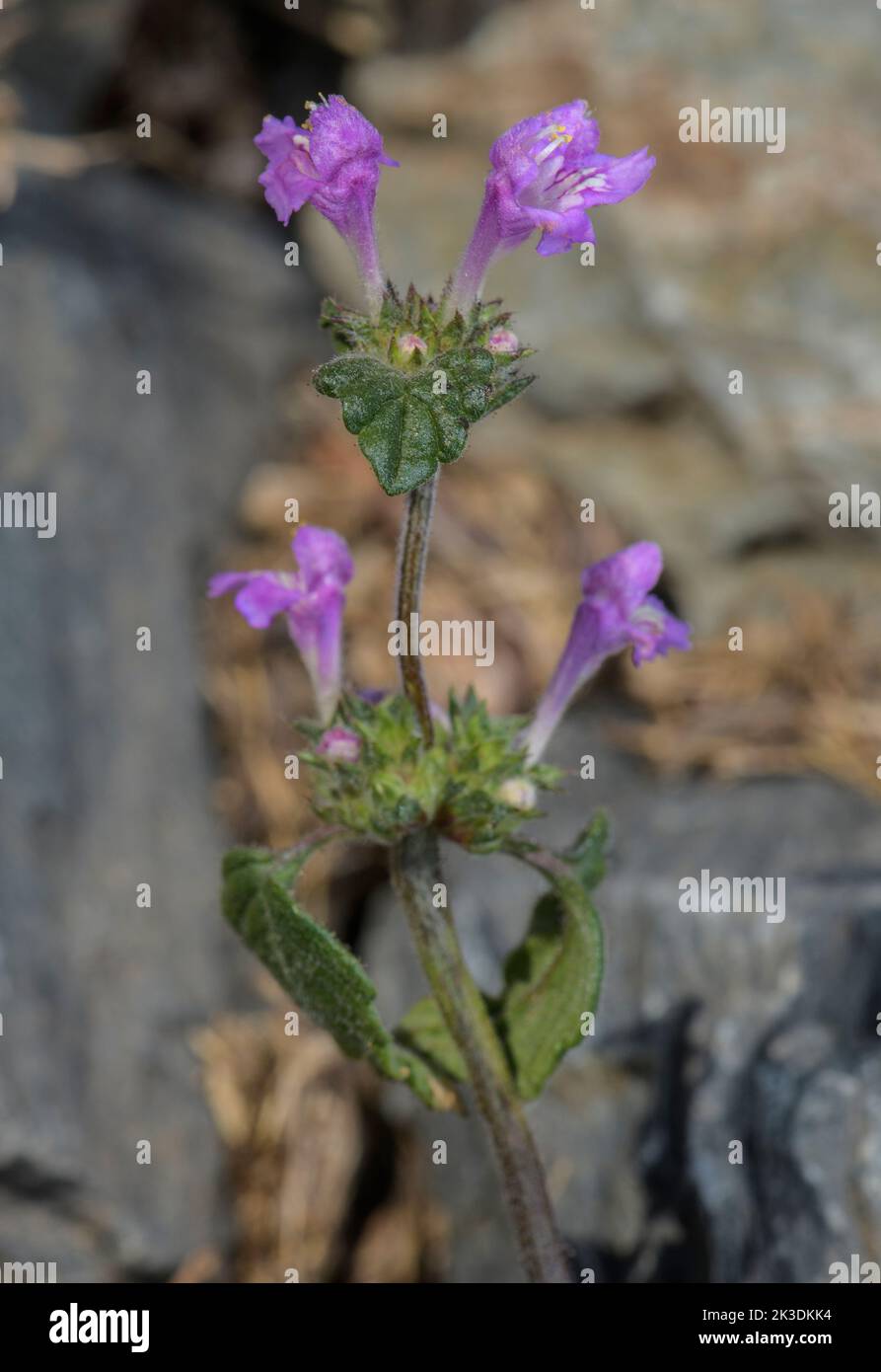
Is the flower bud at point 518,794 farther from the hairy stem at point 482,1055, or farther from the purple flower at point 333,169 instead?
the purple flower at point 333,169

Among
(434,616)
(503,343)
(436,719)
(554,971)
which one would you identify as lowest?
(554,971)

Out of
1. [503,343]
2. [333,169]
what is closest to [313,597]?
[503,343]

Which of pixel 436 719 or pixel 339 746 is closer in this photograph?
pixel 339 746

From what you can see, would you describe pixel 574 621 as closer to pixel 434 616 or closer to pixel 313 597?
pixel 313 597

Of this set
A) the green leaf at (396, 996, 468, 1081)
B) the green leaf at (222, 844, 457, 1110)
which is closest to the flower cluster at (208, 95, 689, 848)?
the green leaf at (222, 844, 457, 1110)

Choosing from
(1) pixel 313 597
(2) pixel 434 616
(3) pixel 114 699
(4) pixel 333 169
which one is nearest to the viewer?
(4) pixel 333 169
